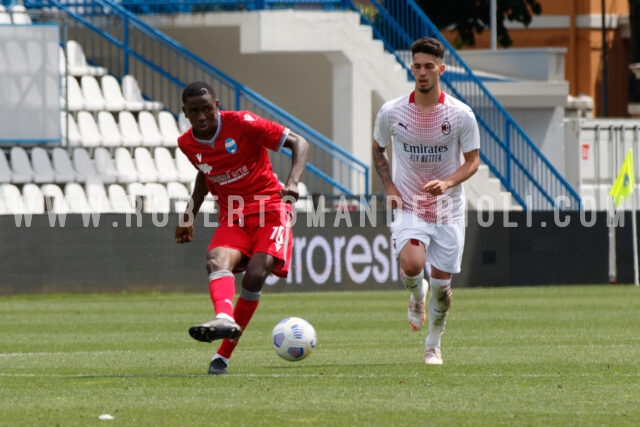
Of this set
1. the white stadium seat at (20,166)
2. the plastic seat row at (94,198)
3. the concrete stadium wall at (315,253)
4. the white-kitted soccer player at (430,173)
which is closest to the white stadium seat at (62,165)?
the plastic seat row at (94,198)

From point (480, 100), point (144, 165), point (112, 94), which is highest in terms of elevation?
point (112, 94)

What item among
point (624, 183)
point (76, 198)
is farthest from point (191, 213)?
point (624, 183)

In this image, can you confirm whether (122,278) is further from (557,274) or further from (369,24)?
(369,24)

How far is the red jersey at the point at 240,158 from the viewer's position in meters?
10.2

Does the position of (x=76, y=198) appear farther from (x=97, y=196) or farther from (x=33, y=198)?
(x=33, y=198)

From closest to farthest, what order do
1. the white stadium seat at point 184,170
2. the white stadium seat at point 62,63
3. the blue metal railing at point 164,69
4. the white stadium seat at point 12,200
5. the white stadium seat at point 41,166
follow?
the white stadium seat at point 12,200
the white stadium seat at point 41,166
the white stadium seat at point 184,170
the white stadium seat at point 62,63
the blue metal railing at point 164,69

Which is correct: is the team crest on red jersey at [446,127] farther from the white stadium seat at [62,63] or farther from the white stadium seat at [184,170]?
the white stadium seat at [62,63]

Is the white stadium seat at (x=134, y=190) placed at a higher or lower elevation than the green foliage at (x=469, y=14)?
lower

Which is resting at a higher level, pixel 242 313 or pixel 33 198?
pixel 242 313

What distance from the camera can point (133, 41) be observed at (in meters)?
29.0

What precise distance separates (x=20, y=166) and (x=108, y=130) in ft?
7.07

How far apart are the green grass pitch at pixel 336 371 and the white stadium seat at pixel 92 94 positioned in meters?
8.41

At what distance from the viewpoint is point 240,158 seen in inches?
403

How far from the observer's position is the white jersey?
10734mm
